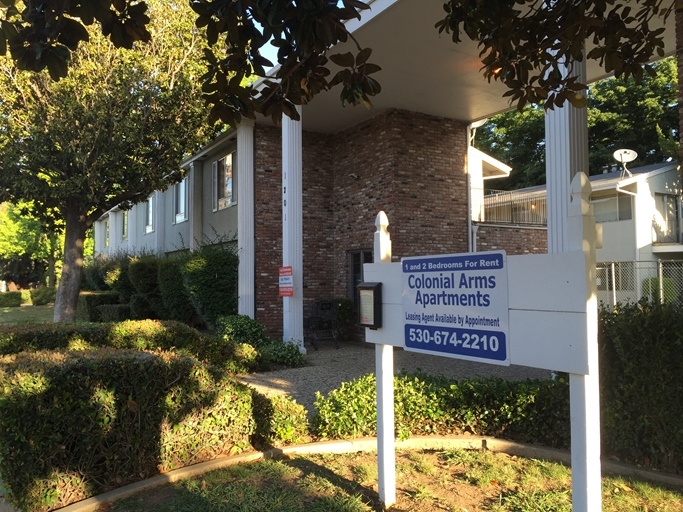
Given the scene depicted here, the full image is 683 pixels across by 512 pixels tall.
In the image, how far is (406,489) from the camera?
3986mm

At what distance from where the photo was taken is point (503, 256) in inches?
116

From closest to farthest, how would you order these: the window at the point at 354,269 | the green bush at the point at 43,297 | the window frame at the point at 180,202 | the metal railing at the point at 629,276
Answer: the window at the point at 354,269
the metal railing at the point at 629,276
the window frame at the point at 180,202
the green bush at the point at 43,297

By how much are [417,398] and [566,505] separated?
1969 mm

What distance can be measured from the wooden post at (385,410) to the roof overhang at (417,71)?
4286 millimetres

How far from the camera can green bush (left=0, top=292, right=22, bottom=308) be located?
3584cm

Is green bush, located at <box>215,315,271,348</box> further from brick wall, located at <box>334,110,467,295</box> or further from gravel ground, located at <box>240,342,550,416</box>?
brick wall, located at <box>334,110,467,295</box>

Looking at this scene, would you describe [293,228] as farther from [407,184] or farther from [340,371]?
[340,371]

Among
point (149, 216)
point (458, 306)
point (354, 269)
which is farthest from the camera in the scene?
point (149, 216)

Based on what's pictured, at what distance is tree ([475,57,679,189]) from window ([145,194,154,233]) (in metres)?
18.8

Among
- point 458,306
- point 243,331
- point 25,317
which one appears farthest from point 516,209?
point 25,317

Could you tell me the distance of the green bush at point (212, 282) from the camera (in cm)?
1359

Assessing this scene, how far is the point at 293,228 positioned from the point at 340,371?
3474 mm

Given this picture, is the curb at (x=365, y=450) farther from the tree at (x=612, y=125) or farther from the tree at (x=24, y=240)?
the tree at (x=24, y=240)

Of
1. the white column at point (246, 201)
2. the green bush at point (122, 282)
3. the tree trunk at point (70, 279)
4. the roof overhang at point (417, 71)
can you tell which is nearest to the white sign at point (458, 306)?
the roof overhang at point (417, 71)
